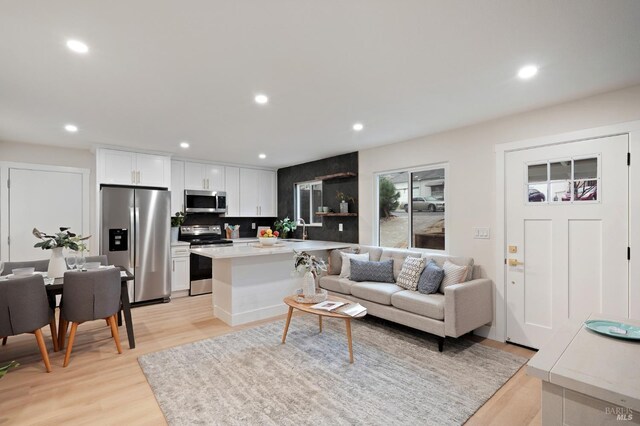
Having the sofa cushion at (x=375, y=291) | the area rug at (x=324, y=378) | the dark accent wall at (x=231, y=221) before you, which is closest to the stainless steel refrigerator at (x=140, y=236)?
the dark accent wall at (x=231, y=221)

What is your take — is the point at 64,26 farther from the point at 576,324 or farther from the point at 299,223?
the point at 299,223

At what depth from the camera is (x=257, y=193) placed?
668 cm

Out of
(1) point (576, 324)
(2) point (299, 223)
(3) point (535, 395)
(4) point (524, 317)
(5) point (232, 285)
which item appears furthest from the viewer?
(2) point (299, 223)

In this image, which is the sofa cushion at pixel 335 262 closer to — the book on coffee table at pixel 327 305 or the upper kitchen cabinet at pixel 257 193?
the book on coffee table at pixel 327 305

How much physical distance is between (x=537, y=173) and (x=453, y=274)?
1.35 m

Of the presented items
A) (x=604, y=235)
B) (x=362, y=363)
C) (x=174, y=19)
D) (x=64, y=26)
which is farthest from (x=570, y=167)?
(x=64, y=26)

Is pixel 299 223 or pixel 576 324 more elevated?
pixel 299 223

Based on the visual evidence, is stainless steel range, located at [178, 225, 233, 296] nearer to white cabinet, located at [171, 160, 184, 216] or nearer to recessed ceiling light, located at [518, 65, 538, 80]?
white cabinet, located at [171, 160, 184, 216]

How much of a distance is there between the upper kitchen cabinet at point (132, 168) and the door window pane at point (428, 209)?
4.02 m

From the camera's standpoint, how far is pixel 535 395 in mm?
2354

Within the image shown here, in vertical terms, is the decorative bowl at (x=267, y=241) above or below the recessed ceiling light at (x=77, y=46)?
below

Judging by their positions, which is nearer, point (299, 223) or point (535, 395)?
point (535, 395)

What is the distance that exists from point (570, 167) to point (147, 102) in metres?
4.11

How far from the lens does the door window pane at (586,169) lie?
285cm
